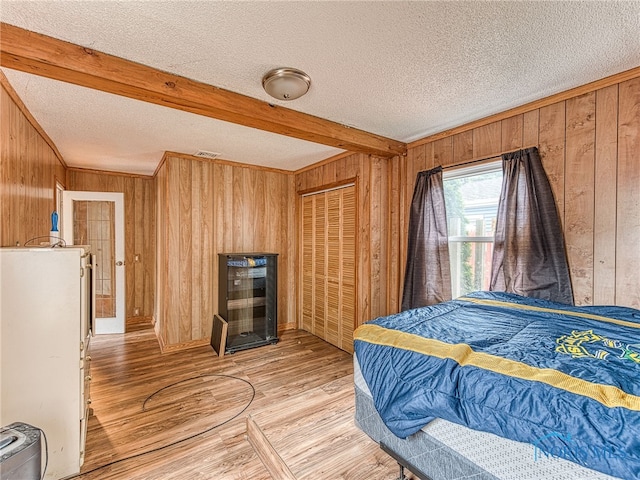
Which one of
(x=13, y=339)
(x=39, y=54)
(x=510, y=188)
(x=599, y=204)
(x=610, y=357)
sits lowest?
(x=13, y=339)

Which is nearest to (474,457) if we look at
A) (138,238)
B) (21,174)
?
(21,174)

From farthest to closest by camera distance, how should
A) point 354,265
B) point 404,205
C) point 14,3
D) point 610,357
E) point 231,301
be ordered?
point 231,301
point 354,265
point 404,205
point 14,3
point 610,357

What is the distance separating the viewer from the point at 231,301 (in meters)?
3.93

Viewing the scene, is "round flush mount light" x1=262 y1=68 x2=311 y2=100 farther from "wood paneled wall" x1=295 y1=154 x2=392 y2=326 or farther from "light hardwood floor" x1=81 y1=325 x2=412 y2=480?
"light hardwood floor" x1=81 y1=325 x2=412 y2=480

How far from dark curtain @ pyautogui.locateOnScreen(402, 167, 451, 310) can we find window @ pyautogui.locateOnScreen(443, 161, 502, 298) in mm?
122

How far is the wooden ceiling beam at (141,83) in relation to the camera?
1.54m

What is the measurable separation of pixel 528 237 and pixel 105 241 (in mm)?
5569

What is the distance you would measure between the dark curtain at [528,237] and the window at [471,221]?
0.19 metres

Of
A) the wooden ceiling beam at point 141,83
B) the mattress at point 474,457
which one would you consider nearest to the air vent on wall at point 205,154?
the wooden ceiling beam at point 141,83

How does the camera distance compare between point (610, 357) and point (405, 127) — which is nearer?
point (610, 357)

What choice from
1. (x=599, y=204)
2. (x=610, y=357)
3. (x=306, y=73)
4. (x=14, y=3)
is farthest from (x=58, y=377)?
(x=599, y=204)

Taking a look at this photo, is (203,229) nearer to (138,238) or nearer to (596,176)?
(138,238)

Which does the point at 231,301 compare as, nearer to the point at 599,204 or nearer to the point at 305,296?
the point at 305,296

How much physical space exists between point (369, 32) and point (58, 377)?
8.74 feet
